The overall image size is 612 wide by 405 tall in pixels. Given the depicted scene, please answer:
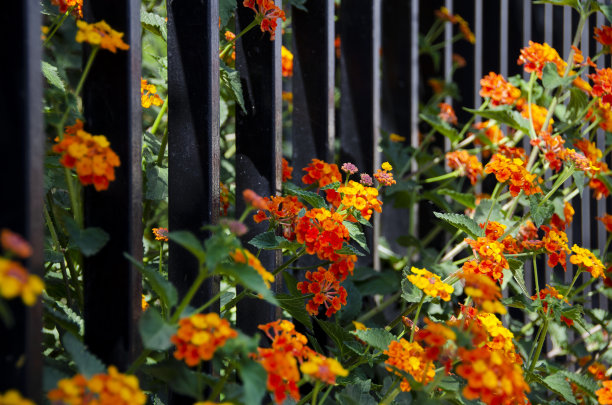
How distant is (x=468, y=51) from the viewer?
2584 millimetres

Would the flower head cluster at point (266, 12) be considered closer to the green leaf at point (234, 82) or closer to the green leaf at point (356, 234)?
the green leaf at point (234, 82)

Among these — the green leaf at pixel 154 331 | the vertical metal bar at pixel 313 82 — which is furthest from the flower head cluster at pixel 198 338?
the vertical metal bar at pixel 313 82

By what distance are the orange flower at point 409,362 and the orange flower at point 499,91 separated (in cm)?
97

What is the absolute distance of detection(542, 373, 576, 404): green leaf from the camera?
1421mm

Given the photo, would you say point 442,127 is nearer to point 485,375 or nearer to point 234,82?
point 234,82

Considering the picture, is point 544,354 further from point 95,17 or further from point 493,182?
point 95,17

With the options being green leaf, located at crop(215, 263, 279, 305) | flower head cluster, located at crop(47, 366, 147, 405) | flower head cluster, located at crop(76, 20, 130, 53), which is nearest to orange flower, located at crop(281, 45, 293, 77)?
flower head cluster, located at crop(76, 20, 130, 53)

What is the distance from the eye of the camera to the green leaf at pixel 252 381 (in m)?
0.78

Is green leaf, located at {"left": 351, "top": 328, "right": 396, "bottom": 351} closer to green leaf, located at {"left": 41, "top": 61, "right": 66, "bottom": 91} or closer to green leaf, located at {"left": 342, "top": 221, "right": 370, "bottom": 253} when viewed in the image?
green leaf, located at {"left": 342, "top": 221, "right": 370, "bottom": 253}

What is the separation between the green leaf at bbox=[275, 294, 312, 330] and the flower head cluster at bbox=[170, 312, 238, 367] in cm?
38

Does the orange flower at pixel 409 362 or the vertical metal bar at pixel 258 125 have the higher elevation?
the vertical metal bar at pixel 258 125

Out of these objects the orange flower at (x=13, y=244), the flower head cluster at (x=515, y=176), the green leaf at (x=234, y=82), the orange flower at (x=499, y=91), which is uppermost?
the green leaf at (x=234, y=82)

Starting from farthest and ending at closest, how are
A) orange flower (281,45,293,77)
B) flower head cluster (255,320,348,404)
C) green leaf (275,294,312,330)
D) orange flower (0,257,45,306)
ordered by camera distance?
orange flower (281,45,293,77) < green leaf (275,294,312,330) < flower head cluster (255,320,348,404) < orange flower (0,257,45,306)

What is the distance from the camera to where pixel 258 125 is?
1.30 metres
